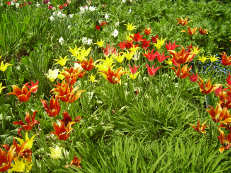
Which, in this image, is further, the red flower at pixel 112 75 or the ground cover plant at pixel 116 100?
the red flower at pixel 112 75

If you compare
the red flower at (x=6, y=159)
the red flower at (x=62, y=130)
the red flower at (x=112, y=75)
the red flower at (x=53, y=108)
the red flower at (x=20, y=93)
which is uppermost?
the red flower at (x=112, y=75)

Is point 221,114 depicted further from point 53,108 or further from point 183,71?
point 53,108

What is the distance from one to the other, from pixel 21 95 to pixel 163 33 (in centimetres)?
223

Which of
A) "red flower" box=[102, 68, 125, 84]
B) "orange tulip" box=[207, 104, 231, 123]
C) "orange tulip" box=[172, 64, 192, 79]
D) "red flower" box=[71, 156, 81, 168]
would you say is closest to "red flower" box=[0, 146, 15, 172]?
"red flower" box=[71, 156, 81, 168]

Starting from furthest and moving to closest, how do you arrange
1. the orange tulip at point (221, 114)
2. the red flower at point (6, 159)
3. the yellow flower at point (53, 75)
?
1. the yellow flower at point (53, 75)
2. the orange tulip at point (221, 114)
3. the red flower at point (6, 159)

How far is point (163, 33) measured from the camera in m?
3.10

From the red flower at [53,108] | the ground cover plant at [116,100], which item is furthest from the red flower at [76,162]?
the red flower at [53,108]

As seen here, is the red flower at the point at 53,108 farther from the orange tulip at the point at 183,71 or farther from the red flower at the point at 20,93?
the orange tulip at the point at 183,71

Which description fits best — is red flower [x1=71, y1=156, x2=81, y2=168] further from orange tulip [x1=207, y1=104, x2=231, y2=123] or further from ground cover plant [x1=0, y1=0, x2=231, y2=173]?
orange tulip [x1=207, y1=104, x2=231, y2=123]

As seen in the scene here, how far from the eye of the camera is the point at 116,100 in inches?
82.0

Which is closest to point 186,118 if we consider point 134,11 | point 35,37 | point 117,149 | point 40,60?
point 117,149

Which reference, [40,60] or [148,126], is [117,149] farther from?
[40,60]

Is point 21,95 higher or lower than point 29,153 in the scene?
higher

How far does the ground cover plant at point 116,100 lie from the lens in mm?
1347
